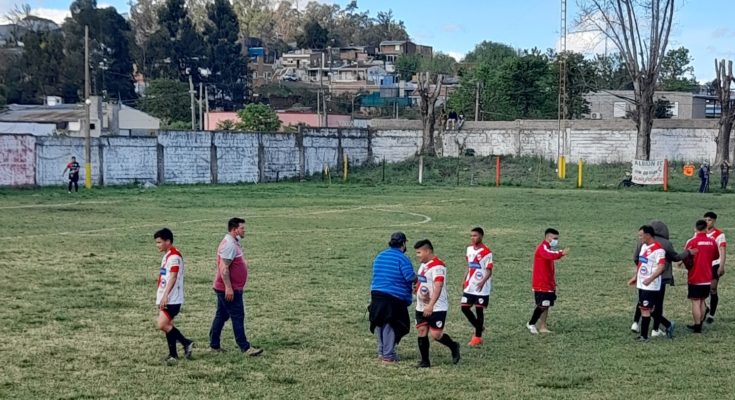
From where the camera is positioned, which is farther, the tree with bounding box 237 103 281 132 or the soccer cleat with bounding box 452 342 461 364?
the tree with bounding box 237 103 281 132

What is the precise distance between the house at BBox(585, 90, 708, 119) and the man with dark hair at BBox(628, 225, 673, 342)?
7151 centimetres

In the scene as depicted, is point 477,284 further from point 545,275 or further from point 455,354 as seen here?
point 455,354

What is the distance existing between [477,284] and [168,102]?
86.0 metres

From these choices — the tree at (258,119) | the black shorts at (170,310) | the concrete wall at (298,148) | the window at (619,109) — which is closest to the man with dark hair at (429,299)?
the black shorts at (170,310)

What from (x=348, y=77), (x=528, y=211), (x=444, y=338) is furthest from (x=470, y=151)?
(x=348, y=77)

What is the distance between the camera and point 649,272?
14086 mm

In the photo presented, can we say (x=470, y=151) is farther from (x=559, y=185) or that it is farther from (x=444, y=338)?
(x=444, y=338)

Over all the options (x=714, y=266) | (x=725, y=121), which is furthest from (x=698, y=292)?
(x=725, y=121)

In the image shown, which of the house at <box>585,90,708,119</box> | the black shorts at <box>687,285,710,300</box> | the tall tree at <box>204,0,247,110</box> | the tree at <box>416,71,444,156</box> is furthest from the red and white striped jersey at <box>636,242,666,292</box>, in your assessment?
the tall tree at <box>204,0,247,110</box>

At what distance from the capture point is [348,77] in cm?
13375

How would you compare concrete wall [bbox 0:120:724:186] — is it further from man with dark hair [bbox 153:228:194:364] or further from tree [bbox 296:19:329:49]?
tree [bbox 296:19:329:49]

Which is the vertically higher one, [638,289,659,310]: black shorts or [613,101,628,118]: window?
[613,101,628,118]: window

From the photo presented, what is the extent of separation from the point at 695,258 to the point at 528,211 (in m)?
22.9

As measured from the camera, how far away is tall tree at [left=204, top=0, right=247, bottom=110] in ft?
344
